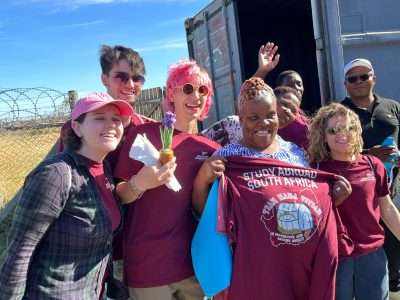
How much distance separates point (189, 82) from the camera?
7.79ft

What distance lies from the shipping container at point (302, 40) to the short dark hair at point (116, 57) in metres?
1.78

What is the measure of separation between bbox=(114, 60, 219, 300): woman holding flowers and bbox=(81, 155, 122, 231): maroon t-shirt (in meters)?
0.07

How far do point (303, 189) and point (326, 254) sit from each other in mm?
352

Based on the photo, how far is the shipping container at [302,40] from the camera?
3.78 metres

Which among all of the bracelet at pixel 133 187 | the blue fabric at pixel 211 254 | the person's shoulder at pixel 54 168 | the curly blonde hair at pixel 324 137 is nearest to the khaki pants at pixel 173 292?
the blue fabric at pixel 211 254

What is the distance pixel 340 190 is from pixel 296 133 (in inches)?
31.2

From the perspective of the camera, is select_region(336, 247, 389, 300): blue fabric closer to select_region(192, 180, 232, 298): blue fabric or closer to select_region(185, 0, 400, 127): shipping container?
select_region(192, 180, 232, 298): blue fabric

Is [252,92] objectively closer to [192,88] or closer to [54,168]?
[192,88]

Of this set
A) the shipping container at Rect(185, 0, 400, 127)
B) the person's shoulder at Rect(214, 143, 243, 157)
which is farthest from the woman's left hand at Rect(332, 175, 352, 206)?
the shipping container at Rect(185, 0, 400, 127)

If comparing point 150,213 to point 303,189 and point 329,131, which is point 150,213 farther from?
point 329,131

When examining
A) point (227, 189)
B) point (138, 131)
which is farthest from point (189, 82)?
point (227, 189)

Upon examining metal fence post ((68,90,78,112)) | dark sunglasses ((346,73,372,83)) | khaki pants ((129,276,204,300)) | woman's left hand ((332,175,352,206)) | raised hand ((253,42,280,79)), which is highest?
metal fence post ((68,90,78,112))

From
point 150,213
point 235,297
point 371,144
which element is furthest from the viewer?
point 371,144

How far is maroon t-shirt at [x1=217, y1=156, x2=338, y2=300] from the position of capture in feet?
6.63
